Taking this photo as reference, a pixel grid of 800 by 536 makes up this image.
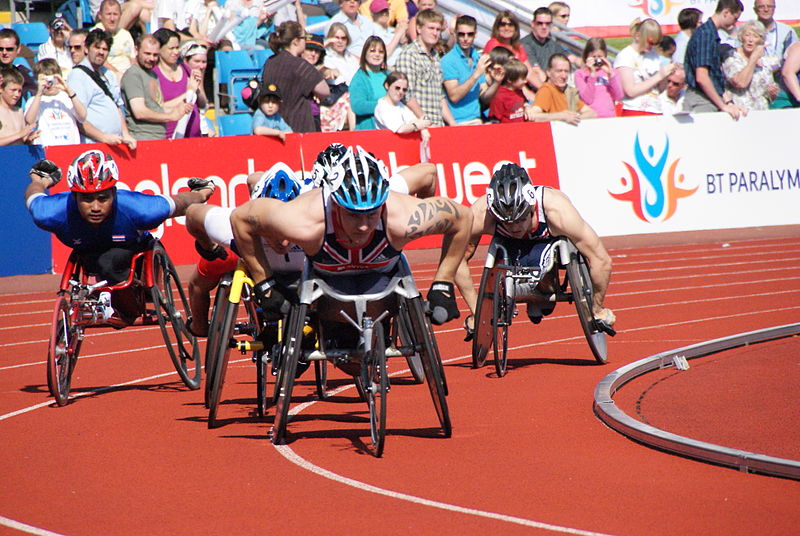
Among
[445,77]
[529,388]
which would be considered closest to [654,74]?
[445,77]

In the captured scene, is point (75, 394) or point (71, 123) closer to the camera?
point (75, 394)

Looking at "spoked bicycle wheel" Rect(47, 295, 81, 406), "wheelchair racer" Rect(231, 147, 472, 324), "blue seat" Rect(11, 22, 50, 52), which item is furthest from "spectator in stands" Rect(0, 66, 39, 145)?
"wheelchair racer" Rect(231, 147, 472, 324)

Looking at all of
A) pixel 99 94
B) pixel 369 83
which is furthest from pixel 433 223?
pixel 369 83

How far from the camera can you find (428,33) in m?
15.1

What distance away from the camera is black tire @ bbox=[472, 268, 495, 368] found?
341 inches

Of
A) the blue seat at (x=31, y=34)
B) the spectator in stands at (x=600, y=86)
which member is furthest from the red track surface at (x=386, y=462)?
the blue seat at (x=31, y=34)

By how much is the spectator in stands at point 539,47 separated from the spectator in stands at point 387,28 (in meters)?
1.78

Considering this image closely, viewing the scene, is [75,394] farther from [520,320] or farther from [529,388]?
[520,320]

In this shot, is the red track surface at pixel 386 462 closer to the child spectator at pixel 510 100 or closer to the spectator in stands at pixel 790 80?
the child spectator at pixel 510 100

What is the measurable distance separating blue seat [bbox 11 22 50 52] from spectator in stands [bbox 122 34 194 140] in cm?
338

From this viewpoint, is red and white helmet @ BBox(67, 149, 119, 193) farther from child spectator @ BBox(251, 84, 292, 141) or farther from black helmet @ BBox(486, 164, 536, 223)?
child spectator @ BBox(251, 84, 292, 141)

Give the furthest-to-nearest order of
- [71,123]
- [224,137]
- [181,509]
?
[224,137], [71,123], [181,509]

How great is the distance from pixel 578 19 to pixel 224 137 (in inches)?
496

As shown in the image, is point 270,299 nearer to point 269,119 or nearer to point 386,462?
point 386,462
